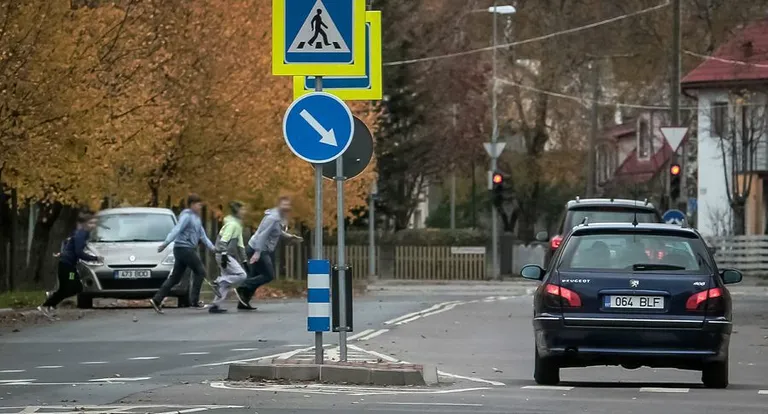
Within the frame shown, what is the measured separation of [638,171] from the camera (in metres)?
84.8

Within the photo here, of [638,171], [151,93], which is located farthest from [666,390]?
[638,171]

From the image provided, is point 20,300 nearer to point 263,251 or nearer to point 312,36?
point 263,251

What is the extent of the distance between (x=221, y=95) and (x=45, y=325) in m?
14.7

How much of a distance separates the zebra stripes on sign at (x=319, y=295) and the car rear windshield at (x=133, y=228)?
14.8 metres

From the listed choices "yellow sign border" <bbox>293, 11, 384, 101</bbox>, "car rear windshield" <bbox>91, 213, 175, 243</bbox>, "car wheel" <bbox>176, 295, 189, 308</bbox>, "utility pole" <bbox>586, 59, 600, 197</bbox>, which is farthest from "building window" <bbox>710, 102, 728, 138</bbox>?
Result: "yellow sign border" <bbox>293, 11, 384, 101</bbox>

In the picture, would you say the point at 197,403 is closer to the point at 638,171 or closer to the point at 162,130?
the point at 162,130

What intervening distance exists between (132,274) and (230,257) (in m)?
1.88

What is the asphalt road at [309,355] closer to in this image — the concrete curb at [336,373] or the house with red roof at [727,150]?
the concrete curb at [336,373]

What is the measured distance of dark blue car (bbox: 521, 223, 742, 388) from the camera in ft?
45.2

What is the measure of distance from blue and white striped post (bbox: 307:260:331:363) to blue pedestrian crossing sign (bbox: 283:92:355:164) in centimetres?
89

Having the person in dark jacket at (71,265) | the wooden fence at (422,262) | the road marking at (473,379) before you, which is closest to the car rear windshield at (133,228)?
the person in dark jacket at (71,265)

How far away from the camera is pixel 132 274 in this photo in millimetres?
27984

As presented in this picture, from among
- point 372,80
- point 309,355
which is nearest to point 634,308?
point 309,355

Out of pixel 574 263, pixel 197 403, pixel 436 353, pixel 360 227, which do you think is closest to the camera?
pixel 197 403
